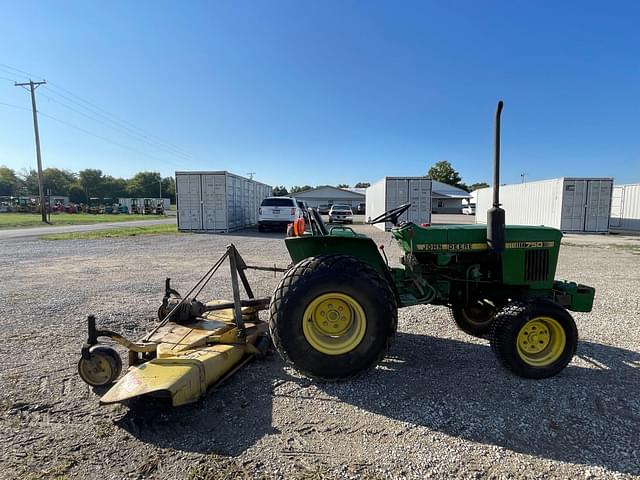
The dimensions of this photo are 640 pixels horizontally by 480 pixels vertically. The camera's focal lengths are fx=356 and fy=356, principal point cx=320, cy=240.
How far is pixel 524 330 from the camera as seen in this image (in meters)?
2.89

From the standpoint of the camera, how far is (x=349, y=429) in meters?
2.26

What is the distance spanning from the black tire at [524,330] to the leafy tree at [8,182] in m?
91.0

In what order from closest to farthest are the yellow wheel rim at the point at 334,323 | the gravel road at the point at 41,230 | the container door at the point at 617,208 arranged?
the yellow wheel rim at the point at 334,323 < the gravel road at the point at 41,230 < the container door at the point at 617,208

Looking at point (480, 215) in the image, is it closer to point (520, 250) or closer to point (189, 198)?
point (189, 198)

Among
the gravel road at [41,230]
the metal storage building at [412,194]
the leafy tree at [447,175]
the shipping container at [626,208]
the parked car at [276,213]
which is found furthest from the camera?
the leafy tree at [447,175]

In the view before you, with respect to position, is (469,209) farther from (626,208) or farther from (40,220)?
(40,220)

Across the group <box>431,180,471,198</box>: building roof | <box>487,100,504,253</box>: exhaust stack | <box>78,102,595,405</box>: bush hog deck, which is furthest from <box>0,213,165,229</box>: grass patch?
<box>431,180,471,198</box>: building roof

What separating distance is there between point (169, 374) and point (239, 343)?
29.2 inches

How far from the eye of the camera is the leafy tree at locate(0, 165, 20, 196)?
69.3 m

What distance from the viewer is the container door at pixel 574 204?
686 inches

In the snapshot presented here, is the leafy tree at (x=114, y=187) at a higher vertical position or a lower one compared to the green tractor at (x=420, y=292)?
higher

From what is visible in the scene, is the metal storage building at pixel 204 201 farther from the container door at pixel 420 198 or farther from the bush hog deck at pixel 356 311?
the bush hog deck at pixel 356 311

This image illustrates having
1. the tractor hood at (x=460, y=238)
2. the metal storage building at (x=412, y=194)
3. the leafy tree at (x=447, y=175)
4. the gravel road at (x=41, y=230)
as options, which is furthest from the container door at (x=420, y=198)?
the leafy tree at (x=447, y=175)

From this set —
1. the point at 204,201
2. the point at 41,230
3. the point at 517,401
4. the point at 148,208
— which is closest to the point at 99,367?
the point at 517,401
